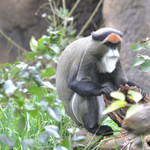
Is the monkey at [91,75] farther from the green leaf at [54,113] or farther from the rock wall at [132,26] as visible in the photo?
the rock wall at [132,26]

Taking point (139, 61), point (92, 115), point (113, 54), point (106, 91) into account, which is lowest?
point (92, 115)

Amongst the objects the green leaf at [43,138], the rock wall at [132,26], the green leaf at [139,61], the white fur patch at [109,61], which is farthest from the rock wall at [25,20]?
the green leaf at [43,138]

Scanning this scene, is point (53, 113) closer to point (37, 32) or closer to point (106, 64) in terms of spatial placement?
point (106, 64)

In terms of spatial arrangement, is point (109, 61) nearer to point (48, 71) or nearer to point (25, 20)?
point (48, 71)

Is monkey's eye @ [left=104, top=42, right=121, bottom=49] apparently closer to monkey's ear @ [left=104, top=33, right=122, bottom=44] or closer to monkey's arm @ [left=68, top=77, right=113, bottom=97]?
monkey's ear @ [left=104, top=33, right=122, bottom=44]

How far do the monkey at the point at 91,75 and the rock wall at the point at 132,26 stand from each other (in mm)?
2856

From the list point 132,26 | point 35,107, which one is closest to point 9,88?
point 35,107

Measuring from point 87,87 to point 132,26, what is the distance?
12.3 ft

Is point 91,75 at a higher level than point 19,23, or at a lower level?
lower

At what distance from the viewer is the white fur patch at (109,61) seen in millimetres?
2853

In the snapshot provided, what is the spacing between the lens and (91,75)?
323cm

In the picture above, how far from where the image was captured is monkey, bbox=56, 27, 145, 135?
288cm

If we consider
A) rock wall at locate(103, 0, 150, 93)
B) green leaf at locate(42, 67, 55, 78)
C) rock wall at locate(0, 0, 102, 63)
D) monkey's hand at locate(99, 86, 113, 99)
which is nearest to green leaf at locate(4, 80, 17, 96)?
green leaf at locate(42, 67, 55, 78)

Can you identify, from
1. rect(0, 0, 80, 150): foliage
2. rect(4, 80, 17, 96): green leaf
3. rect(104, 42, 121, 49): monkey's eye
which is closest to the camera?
rect(4, 80, 17, 96): green leaf
